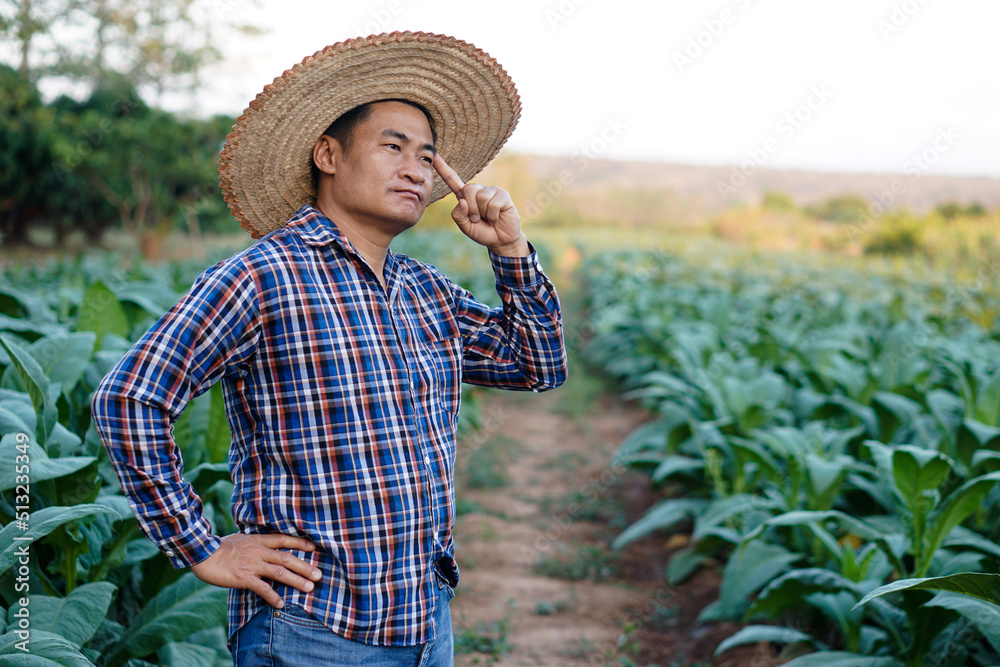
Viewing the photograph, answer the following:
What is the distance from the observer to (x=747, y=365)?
16.7ft

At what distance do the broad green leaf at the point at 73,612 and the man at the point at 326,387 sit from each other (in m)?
0.51

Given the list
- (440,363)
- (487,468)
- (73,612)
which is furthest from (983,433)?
(487,468)

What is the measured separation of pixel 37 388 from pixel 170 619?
740 mm

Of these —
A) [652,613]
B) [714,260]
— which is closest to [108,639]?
[652,613]

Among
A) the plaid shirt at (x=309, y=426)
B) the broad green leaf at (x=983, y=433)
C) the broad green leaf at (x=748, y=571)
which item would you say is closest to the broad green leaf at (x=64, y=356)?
the plaid shirt at (x=309, y=426)

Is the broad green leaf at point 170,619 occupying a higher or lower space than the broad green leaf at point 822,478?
lower

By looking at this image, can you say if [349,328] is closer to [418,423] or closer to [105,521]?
[418,423]

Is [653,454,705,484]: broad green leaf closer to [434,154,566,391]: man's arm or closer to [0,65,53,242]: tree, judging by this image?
[434,154,566,391]: man's arm

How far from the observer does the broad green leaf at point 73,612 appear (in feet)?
6.15

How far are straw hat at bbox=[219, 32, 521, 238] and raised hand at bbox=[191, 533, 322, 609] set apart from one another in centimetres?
83

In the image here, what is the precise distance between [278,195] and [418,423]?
718mm

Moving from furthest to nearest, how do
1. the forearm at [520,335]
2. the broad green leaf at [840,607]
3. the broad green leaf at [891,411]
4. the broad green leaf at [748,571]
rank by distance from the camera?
the broad green leaf at [891,411] < the broad green leaf at [748,571] < the broad green leaf at [840,607] < the forearm at [520,335]

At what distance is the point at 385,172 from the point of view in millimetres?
1770

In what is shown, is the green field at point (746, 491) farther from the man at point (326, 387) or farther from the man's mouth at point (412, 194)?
the man's mouth at point (412, 194)
